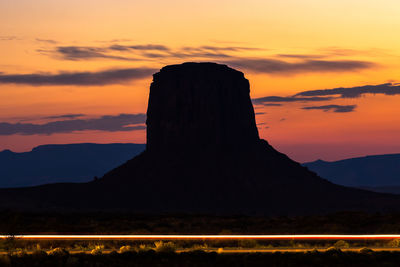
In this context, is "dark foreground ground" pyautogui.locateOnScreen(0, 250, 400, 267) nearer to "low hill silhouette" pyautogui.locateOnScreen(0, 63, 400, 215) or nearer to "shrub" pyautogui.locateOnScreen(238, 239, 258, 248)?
"shrub" pyautogui.locateOnScreen(238, 239, 258, 248)

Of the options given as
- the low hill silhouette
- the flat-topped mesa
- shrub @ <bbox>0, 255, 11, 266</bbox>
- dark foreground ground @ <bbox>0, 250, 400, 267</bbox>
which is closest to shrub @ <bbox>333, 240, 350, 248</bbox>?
dark foreground ground @ <bbox>0, 250, 400, 267</bbox>

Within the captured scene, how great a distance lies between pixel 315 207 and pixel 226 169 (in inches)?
660

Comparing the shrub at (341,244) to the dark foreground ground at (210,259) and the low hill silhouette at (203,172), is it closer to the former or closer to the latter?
the dark foreground ground at (210,259)

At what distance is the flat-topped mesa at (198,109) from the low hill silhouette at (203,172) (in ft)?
0.61

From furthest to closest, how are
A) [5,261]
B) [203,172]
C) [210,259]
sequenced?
[203,172] → [210,259] → [5,261]

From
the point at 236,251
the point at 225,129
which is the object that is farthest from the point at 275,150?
the point at 236,251

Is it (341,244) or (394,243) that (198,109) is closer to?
(394,243)

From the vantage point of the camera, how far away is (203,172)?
129250 mm

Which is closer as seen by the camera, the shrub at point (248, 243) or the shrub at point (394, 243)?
the shrub at point (394, 243)

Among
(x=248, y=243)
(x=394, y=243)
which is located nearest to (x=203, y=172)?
(x=248, y=243)

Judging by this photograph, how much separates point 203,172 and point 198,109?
20152 mm

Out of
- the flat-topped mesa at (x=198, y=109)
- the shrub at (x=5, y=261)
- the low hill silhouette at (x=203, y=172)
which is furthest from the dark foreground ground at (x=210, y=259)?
the flat-topped mesa at (x=198, y=109)

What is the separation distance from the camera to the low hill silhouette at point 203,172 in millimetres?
123312

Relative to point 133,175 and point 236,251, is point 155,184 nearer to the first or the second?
point 133,175
